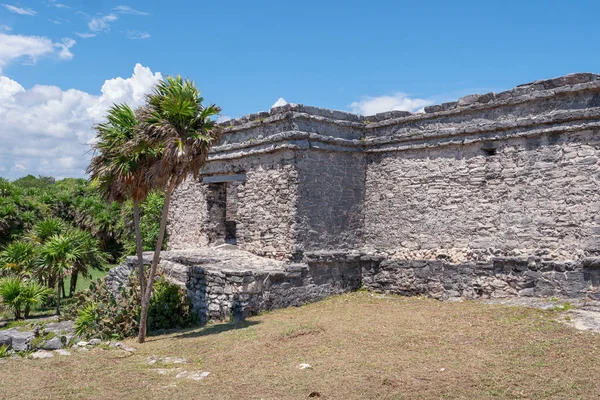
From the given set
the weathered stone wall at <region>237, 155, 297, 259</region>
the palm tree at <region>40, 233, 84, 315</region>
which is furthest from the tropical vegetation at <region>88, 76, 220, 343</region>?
the palm tree at <region>40, 233, 84, 315</region>

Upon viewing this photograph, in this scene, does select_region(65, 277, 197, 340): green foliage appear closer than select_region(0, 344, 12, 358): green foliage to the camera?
No

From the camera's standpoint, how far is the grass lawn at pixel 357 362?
5652 millimetres

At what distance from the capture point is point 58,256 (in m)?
Answer: 14.5

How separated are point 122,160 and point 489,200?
6.58 metres

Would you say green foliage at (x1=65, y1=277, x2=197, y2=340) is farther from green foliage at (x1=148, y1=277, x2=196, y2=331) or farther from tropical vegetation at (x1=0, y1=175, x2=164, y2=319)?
tropical vegetation at (x1=0, y1=175, x2=164, y2=319)

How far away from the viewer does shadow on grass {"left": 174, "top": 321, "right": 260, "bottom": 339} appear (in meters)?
9.13

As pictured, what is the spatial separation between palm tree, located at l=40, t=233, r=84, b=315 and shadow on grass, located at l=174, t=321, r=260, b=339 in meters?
6.33

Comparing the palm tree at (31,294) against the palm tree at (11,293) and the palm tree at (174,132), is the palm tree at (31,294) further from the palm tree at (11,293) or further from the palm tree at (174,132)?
the palm tree at (174,132)

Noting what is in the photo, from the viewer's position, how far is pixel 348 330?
8211mm

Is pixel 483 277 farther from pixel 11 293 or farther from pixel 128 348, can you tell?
pixel 11 293

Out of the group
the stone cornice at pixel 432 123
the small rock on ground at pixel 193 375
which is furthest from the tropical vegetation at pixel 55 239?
the small rock on ground at pixel 193 375

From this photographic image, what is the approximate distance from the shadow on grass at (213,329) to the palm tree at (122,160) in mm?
1163

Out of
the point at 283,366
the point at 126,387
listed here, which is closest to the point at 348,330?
the point at 283,366

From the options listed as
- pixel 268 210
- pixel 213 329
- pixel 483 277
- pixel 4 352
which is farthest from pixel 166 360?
pixel 483 277
